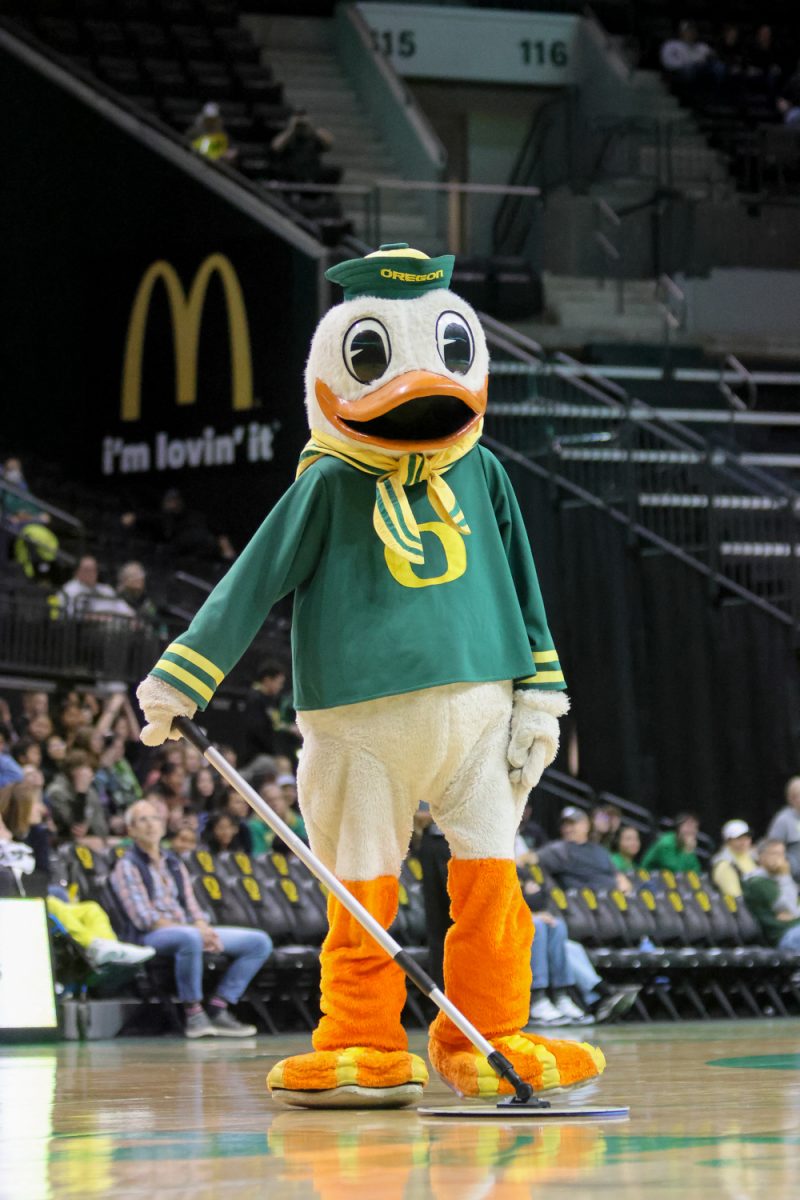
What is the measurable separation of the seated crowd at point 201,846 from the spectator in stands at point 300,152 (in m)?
5.51

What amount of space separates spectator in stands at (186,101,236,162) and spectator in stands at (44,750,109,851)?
7.21 m

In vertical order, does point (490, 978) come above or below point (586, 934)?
above

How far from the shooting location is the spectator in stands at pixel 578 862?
11.3 metres

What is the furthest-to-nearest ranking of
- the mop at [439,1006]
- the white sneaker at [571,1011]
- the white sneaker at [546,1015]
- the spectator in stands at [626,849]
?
the spectator in stands at [626,849]
the white sneaker at [571,1011]
the white sneaker at [546,1015]
the mop at [439,1006]

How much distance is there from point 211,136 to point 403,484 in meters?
12.2

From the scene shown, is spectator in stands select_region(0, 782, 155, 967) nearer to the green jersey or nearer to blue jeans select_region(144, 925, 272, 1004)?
blue jeans select_region(144, 925, 272, 1004)

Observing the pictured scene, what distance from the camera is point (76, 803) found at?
34.9 feet

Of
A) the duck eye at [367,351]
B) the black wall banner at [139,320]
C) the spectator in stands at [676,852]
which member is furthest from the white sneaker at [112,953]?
the black wall banner at [139,320]

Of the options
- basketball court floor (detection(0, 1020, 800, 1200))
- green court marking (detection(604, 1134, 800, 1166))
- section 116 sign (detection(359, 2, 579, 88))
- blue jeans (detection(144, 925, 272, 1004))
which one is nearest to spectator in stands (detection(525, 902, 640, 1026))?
blue jeans (detection(144, 925, 272, 1004))

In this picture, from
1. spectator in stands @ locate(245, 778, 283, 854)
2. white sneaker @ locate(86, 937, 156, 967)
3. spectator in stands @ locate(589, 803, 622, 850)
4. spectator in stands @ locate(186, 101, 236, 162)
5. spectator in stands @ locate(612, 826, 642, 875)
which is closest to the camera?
white sneaker @ locate(86, 937, 156, 967)

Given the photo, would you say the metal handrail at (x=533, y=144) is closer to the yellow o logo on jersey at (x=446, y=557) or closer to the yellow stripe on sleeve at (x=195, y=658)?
the yellow o logo on jersey at (x=446, y=557)

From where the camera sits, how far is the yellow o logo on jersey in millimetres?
5121

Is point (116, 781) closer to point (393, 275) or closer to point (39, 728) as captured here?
point (39, 728)

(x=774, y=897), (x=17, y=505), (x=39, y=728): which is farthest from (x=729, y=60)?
(x=39, y=728)
